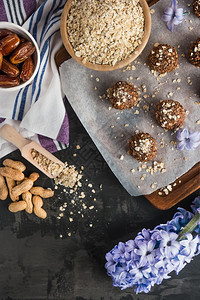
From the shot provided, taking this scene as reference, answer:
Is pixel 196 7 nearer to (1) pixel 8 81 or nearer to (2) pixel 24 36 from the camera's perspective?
(2) pixel 24 36

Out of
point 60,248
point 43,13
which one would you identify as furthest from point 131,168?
point 43,13

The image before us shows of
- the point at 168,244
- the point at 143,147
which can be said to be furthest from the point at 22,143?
the point at 168,244

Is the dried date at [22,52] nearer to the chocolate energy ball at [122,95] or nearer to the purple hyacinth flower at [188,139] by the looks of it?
the chocolate energy ball at [122,95]

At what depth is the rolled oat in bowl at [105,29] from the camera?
1.40 metres

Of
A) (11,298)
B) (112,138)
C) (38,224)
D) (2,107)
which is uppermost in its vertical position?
(2,107)

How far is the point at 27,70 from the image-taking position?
151 cm

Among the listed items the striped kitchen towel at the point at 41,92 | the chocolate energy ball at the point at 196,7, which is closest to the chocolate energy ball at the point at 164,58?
the chocolate energy ball at the point at 196,7

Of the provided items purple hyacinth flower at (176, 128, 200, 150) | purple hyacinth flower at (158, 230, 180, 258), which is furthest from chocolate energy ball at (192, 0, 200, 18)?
purple hyacinth flower at (158, 230, 180, 258)

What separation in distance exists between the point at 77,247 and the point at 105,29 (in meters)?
0.97

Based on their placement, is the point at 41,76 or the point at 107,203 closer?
the point at 41,76

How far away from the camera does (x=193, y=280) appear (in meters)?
1.74

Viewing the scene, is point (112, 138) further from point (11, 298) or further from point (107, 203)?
point (11, 298)

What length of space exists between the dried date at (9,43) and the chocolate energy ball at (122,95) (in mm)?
420

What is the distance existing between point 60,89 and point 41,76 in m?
0.10
